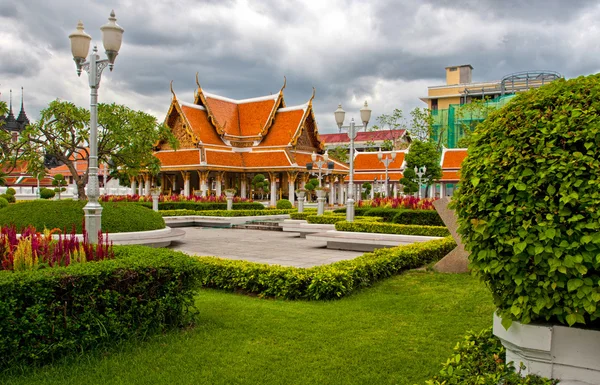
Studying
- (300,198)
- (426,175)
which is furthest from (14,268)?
(426,175)

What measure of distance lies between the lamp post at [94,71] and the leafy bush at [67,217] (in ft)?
10.1

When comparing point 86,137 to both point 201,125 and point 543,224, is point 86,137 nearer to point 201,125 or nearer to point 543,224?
point 543,224

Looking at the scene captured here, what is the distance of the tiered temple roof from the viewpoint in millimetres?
36062

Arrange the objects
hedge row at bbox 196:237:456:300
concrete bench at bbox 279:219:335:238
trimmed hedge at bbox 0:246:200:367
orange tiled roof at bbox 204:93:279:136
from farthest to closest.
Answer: orange tiled roof at bbox 204:93:279:136, concrete bench at bbox 279:219:335:238, hedge row at bbox 196:237:456:300, trimmed hedge at bbox 0:246:200:367

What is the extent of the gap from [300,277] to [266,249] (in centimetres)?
659

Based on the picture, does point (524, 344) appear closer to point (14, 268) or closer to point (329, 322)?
point (329, 322)

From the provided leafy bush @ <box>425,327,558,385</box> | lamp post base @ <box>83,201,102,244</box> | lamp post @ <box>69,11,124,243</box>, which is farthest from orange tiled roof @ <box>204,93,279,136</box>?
leafy bush @ <box>425,327,558,385</box>

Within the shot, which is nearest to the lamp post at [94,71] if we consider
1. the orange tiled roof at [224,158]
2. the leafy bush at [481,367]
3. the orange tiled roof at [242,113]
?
the leafy bush at [481,367]

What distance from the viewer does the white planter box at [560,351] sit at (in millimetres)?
2836

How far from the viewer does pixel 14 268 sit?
192 inches

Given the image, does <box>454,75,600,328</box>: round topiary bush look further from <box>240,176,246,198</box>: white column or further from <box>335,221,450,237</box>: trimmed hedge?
<box>240,176,246,198</box>: white column

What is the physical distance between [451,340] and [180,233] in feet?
32.0

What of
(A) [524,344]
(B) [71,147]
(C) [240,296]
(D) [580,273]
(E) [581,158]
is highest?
(B) [71,147]

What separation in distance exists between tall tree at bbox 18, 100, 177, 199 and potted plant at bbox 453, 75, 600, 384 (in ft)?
46.8
